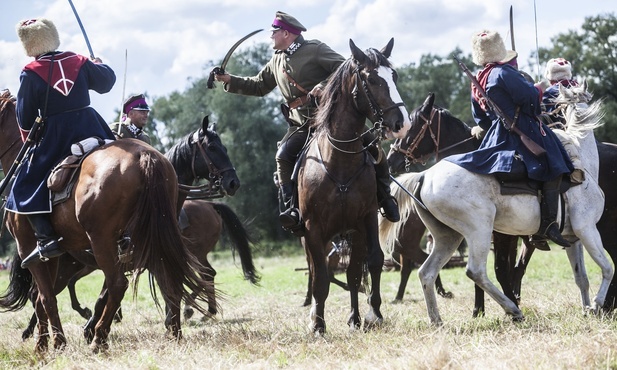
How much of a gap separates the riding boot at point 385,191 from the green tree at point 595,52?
39.7 m

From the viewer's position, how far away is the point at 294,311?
1153cm

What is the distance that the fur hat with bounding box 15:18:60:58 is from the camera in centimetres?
746

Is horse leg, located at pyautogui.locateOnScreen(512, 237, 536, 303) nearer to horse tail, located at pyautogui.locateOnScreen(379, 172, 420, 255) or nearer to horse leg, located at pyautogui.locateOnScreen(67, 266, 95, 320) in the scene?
horse tail, located at pyautogui.locateOnScreen(379, 172, 420, 255)

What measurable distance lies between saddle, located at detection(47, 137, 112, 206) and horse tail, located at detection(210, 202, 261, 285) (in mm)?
5446

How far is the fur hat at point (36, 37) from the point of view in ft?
24.5

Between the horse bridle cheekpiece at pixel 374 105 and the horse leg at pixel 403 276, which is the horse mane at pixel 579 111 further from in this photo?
the horse leg at pixel 403 276

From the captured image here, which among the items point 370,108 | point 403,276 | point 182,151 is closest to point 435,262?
point 370,108

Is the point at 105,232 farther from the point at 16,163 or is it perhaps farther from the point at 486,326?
the point at 486,326

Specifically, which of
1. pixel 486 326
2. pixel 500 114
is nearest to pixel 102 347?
pixel 486 326

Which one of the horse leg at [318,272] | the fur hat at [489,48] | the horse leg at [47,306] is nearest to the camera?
the horse leg at [47,306]

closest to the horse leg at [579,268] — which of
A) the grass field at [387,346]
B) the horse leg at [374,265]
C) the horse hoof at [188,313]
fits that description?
the grass field at [387,346]

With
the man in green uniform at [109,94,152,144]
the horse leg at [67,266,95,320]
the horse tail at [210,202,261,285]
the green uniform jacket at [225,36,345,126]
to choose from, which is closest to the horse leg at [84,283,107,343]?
the horse leg at [67,266,95,320]

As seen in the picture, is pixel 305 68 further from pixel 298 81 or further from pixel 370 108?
pixel 370 108

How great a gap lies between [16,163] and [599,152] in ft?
19.0
